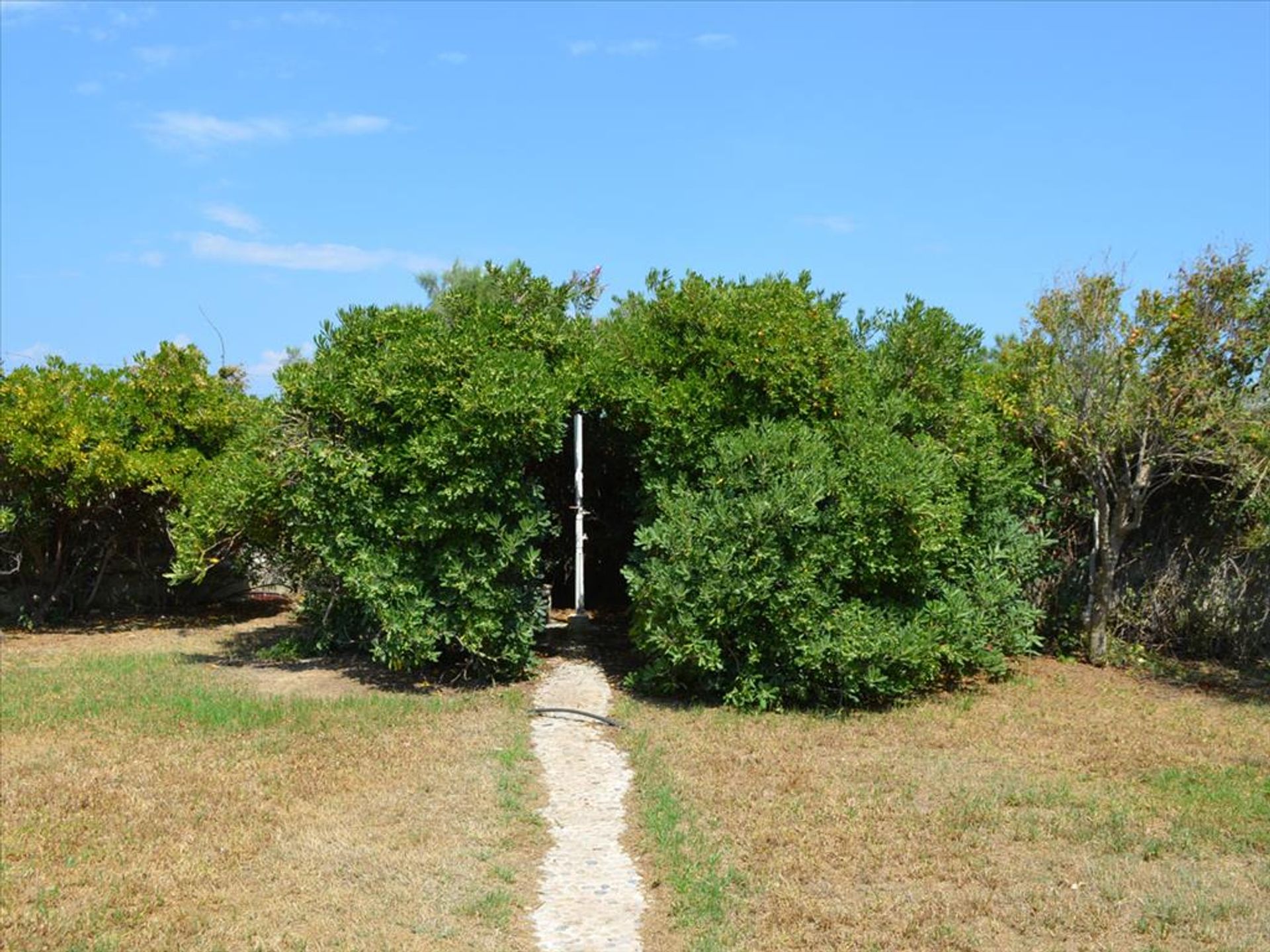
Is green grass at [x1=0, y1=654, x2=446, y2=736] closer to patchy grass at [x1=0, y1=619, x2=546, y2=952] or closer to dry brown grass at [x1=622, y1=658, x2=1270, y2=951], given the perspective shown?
patchy grass at [x1=0, y1=619, x2=546, y2=952]

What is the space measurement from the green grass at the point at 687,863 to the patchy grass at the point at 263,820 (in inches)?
29.1

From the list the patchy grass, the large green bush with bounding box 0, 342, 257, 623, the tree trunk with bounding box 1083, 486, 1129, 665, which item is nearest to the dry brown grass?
the patchy grass

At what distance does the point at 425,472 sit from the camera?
10.5 m

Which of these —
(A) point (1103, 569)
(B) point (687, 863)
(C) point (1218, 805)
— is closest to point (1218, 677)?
(A) point (1103, 569)

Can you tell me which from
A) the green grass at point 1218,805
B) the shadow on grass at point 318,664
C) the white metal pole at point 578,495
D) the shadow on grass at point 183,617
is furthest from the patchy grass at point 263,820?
the shadow on grass at point 183,617

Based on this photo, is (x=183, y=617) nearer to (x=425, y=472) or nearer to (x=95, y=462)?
(x=95, y=462)

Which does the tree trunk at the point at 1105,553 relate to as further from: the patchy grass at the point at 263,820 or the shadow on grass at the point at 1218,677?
the patchy grass at the point at 263,820

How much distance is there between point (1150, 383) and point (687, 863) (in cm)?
809

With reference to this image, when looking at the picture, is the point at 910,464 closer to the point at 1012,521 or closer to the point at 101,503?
the point at 1012,521

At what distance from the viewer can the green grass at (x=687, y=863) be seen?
5.46 m

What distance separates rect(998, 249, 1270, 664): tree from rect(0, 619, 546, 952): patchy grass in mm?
6645

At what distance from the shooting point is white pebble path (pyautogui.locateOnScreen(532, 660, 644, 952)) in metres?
5.57

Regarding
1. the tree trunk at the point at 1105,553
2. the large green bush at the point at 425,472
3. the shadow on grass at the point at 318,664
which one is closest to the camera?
the large green bush at the point at 425,472

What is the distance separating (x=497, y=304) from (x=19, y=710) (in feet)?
19.8
